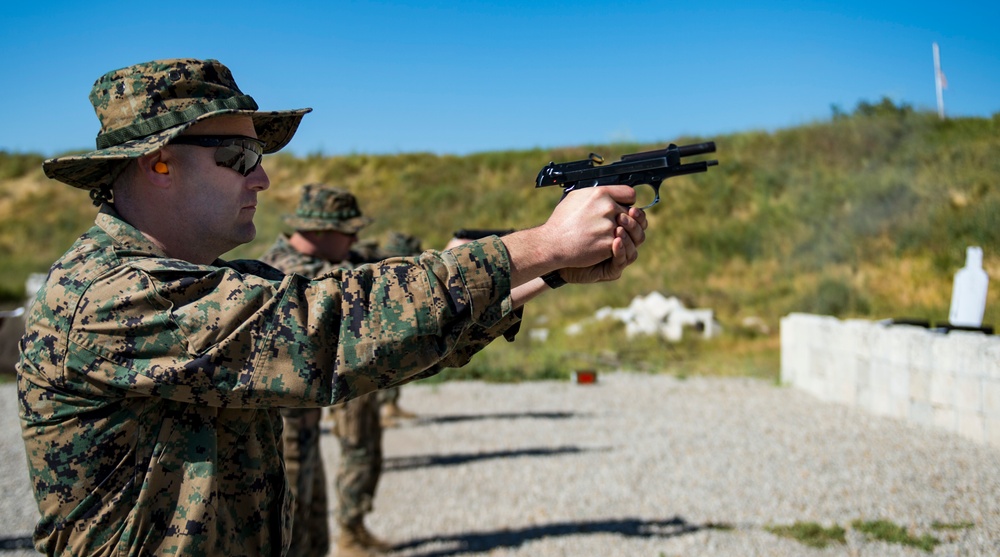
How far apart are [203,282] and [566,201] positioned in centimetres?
78

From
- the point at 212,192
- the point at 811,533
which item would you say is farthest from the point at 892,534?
the point at 212,192

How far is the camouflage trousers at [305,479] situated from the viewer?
178 inches

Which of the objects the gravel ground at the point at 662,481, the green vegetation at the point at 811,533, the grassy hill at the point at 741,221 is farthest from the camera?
the grassy hill at the point at 741,221

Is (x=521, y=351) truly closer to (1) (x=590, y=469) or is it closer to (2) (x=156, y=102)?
(1) (x=590, y=469)

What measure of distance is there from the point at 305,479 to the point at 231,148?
3.05 meters

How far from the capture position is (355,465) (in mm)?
5840

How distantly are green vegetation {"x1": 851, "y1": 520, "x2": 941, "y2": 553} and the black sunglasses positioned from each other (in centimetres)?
520

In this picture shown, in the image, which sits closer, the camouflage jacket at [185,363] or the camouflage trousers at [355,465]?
the camouflage jacket at [185,363]

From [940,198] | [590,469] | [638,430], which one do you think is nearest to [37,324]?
[590,469]

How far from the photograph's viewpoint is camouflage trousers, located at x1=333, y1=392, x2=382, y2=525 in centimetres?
580

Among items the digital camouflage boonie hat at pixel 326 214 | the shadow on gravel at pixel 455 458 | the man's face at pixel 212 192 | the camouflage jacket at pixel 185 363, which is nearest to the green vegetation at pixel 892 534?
the shadow on gravel at pixel 455 458

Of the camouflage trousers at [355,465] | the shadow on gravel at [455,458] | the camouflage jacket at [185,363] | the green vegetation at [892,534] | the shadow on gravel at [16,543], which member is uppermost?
the camouflage jacket at [185,363]

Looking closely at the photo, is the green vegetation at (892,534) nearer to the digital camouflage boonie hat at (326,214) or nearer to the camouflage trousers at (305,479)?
the camouflage trousers at (305,479)

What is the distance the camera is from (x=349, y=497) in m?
5.80
